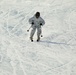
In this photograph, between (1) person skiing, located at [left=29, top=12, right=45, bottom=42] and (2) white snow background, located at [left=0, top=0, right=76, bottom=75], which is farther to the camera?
(1) person skiing, located at [left=29, top=12, right=45, bottom=42]

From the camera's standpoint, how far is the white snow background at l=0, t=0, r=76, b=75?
12797 mm

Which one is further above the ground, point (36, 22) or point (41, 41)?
point (36, 22)

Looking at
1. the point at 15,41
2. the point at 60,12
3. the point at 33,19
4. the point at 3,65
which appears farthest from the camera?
the point at 60,12

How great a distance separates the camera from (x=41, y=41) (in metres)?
14.8

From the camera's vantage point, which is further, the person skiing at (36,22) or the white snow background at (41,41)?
the person skiing at (36,22)

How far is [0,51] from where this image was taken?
45.1 ft

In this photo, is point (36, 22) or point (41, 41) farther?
point (41, 41)

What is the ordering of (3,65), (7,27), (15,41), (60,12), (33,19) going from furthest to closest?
(60,12)
(7,27)
(15,41)
(33,19)
(3,65)

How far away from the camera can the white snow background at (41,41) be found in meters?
12.8

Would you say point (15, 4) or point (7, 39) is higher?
point (15, 4)

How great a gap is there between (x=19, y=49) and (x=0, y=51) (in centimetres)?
95

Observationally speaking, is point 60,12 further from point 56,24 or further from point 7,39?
point 7,39

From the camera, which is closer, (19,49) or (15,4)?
(19,49)

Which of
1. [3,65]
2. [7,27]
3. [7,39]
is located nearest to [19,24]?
[7,27]
